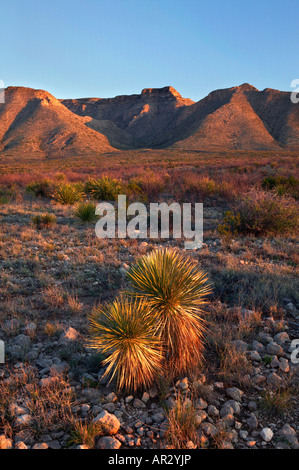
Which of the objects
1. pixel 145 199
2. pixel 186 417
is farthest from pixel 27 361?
pixel 145 199

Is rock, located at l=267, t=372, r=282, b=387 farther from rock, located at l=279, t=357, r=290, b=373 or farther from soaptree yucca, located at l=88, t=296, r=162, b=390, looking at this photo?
soaptree yucca, located at l=88, t=296, r=162, b=390

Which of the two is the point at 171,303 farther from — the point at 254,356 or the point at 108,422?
the point at 254,356

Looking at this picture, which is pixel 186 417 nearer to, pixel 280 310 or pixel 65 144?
pixel 280 310

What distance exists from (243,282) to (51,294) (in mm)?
2819

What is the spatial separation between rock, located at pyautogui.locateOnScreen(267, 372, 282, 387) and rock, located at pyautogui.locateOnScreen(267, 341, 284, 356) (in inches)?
14.6

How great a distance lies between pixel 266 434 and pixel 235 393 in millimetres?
409

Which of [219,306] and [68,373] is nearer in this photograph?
[68,373]

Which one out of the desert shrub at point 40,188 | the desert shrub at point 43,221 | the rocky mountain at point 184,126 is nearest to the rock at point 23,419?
the desert shrub at point 43,221

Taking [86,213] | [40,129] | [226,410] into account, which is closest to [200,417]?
[226,410]

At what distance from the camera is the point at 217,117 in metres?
72.7

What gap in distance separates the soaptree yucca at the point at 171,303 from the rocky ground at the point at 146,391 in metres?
0.22

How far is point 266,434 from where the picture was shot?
2055mm

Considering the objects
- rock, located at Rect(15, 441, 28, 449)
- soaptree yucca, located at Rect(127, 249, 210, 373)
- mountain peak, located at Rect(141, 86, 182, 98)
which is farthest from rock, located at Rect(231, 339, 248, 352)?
mountain peak, located at Rect(141, 86, 182, 98)

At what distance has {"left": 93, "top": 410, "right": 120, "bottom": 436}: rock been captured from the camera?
6.81 feet
